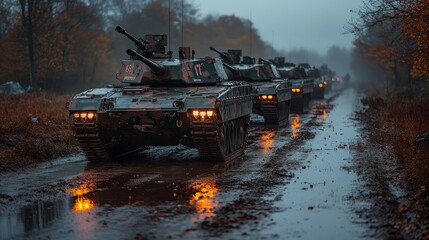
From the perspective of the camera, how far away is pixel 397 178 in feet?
37.3

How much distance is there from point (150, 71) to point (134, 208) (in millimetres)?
7012

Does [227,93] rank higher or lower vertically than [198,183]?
higher

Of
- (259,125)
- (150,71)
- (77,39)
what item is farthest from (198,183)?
(77,39)

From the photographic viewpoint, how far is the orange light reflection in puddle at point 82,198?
9250 mm

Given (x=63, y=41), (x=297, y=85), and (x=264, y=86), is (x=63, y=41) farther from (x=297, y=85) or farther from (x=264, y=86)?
(x=264, y=86)

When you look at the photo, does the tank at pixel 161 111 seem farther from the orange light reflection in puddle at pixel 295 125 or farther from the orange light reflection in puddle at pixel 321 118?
the orange light reflection in puddle at pixel 321 118

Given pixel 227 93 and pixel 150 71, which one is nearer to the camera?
pixel 227 93

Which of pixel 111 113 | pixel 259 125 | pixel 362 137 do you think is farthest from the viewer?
pixel 259 125

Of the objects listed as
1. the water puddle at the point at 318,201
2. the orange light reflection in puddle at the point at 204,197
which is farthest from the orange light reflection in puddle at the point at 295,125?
the orange light reflection in puddle at the point at 204,197

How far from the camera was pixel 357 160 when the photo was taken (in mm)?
14047

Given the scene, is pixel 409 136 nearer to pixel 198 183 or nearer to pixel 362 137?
pixel 362 137

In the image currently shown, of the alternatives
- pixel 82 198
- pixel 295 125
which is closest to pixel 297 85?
pixel 295 125

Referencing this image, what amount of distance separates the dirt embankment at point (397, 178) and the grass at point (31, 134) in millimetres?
6345

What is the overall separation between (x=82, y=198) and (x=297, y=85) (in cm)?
2318
